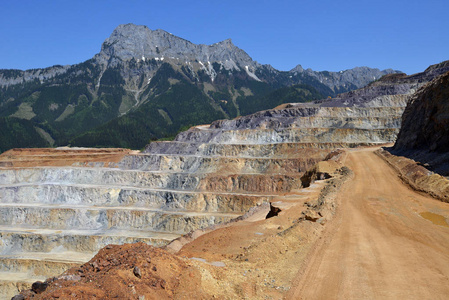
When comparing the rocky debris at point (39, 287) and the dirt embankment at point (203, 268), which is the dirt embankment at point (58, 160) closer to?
the dirt embankment at point (203, 268)

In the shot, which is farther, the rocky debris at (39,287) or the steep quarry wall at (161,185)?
the steep quarry wall at (161,185)

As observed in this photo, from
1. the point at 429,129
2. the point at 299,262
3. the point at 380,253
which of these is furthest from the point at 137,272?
the point at 429,129

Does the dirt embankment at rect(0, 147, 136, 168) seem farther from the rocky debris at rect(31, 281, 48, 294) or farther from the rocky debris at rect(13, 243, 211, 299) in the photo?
the rocky debris at rect(31, 281, 48, 294)

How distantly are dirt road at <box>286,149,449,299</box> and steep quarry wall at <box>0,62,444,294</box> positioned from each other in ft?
81.4

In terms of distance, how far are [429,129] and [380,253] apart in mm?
29024

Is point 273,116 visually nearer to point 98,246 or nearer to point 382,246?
point 98,246

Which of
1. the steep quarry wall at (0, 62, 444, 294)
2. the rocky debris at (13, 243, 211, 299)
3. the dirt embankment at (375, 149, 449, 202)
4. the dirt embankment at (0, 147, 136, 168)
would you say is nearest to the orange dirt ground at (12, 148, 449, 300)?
the rocky debris at (13, 243, 211, 299)

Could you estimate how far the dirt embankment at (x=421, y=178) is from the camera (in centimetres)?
2360

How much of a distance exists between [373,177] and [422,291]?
21.4 meters

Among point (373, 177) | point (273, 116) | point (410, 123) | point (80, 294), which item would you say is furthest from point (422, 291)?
point (273, 116)

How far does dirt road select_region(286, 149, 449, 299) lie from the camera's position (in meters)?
10.6

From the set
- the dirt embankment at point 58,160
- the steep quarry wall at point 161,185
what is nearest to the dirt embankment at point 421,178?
the steep quarry wall at point 161,185

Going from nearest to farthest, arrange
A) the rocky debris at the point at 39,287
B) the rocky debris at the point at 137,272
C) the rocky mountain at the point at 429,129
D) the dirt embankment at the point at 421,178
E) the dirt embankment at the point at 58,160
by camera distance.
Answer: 1. the rocky debris at the point at 39,287
2. the rocky debris at the point at 137,272
3. the dirt embankment at the point at 421,178
4. the rocky mountain at the point at 429,129
5. the dirt embankment at the point at 58,160

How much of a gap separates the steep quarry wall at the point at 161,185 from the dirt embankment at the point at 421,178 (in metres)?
15.6
